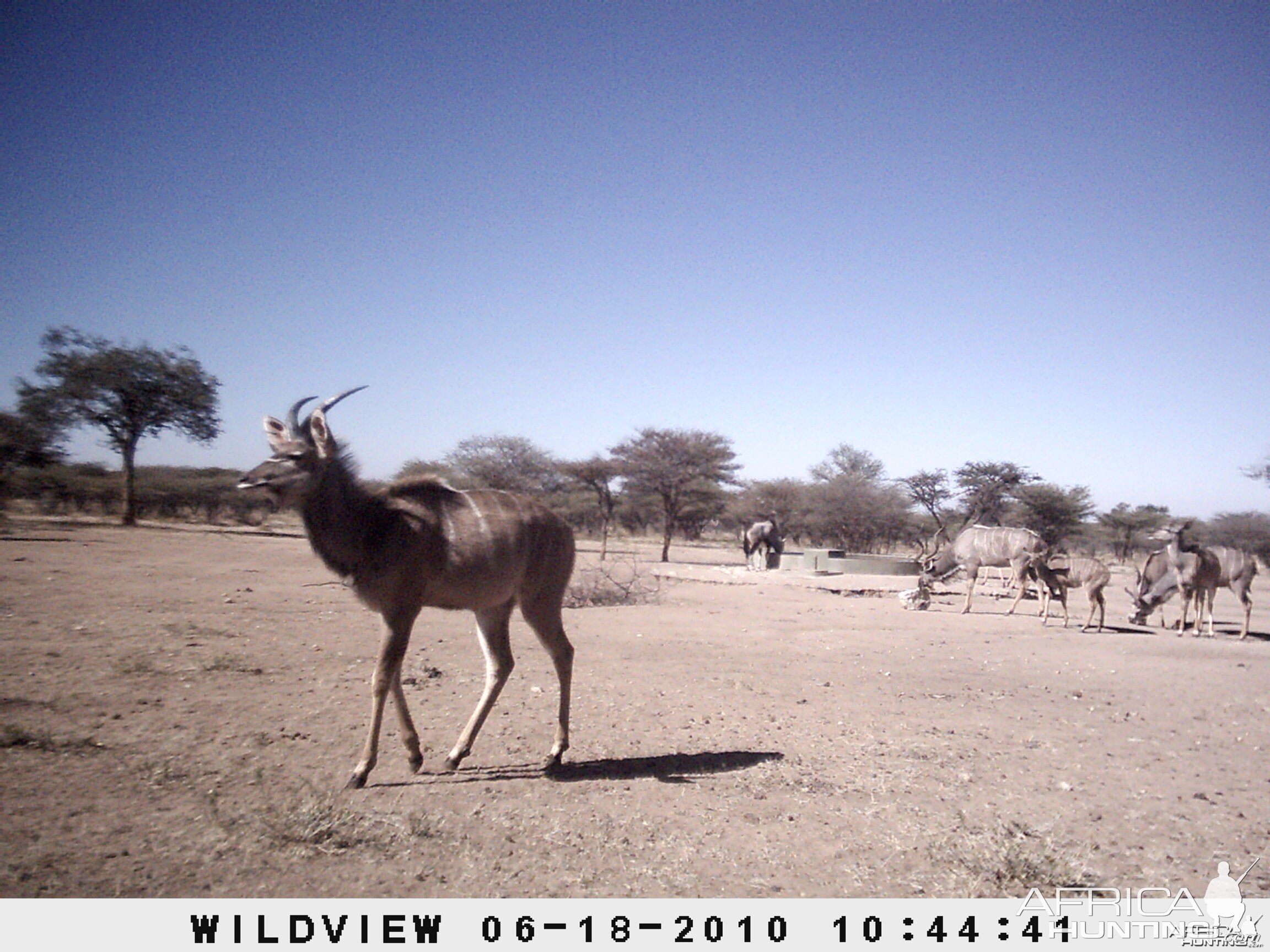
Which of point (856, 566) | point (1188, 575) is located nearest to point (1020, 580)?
point (1188, 575)

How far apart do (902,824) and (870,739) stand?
6.34 feet

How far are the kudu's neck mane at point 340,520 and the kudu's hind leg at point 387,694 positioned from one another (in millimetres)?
465

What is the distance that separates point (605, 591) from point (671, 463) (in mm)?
21691

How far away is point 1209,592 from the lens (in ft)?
51.3

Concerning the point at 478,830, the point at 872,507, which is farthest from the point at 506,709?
the point at 872,507

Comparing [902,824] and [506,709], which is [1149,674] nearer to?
[902,824]

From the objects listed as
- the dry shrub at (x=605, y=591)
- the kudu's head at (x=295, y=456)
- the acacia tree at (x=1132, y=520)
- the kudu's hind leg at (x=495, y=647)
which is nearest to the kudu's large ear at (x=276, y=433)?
the kudu's head at (x=295, y=456)

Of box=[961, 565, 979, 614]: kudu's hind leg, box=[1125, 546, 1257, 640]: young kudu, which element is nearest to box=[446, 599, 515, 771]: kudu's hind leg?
box=[961, 565, 979, 614]: kudu's hind leg

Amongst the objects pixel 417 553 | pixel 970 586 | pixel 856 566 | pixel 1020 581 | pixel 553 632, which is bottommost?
pixel 856 566

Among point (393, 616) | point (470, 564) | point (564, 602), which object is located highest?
point (470, 564)
